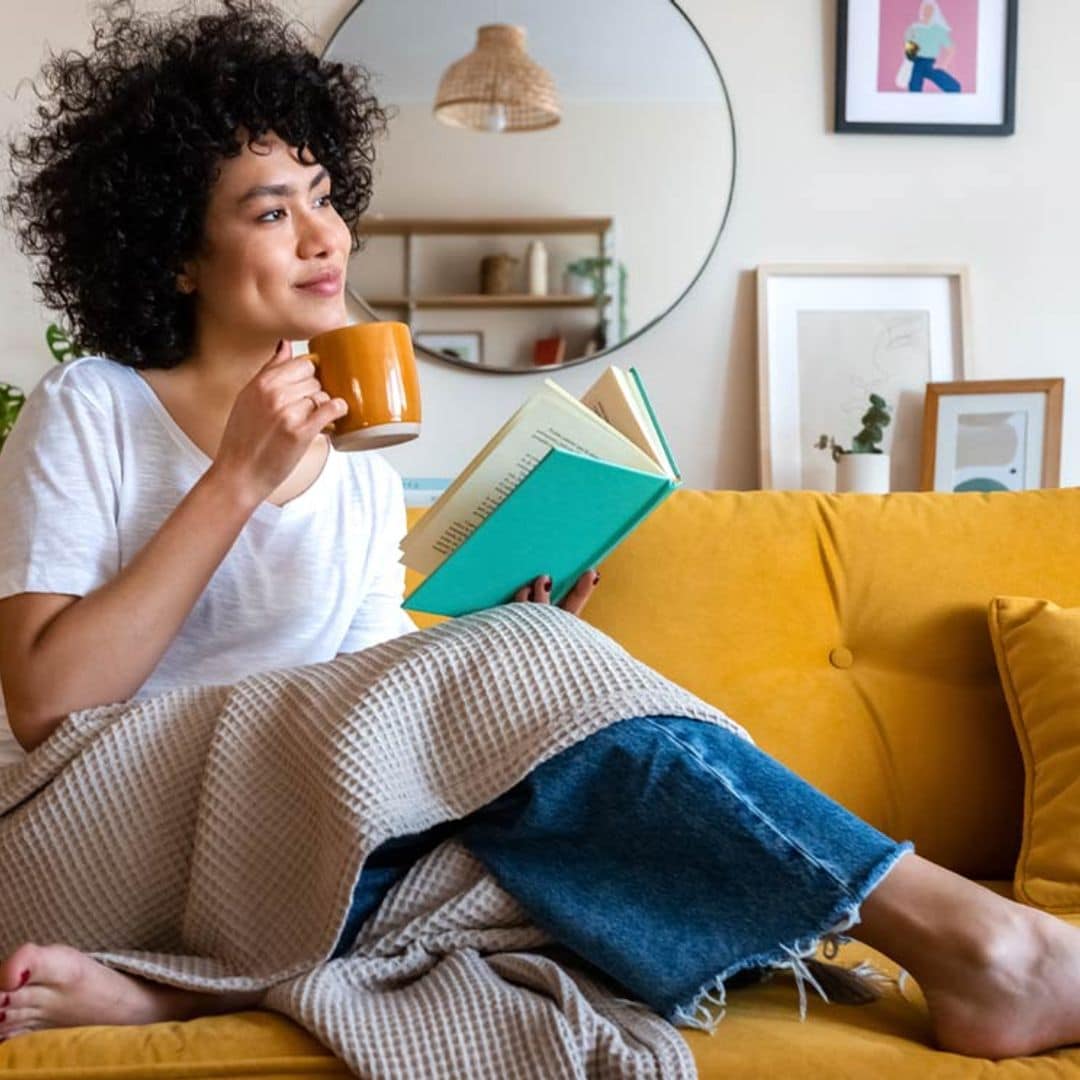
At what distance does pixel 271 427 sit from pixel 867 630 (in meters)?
0.82

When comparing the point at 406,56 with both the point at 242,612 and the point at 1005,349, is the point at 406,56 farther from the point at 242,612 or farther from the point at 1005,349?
the point at 242,612

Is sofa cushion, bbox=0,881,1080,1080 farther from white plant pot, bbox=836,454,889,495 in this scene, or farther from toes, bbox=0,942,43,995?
white plant pot, bbox=836,454,889,495

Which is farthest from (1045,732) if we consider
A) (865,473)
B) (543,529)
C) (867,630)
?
(865,473)

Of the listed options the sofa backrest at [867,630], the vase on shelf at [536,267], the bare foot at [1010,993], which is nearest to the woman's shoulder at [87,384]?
the sofa backrest at [867,630]

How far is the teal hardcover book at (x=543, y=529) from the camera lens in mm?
1198

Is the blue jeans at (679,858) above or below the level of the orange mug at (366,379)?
below

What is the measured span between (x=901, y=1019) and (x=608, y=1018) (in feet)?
0.79

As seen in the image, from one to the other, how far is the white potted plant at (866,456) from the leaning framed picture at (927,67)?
1.61 feet

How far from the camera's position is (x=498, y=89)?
2.39m

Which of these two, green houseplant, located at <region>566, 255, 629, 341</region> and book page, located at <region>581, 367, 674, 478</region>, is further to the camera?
green houseplant, located at <region>566, 255, 629, 341</region>

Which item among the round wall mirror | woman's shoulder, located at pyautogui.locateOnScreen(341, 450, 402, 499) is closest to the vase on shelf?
the round wall mirror

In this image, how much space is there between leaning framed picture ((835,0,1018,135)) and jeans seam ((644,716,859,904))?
5.39 feet

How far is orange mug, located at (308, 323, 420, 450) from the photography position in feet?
4.25

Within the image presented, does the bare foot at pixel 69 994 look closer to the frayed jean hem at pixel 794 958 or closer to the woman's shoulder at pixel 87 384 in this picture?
the frayed jean hem at pixel 794 958
